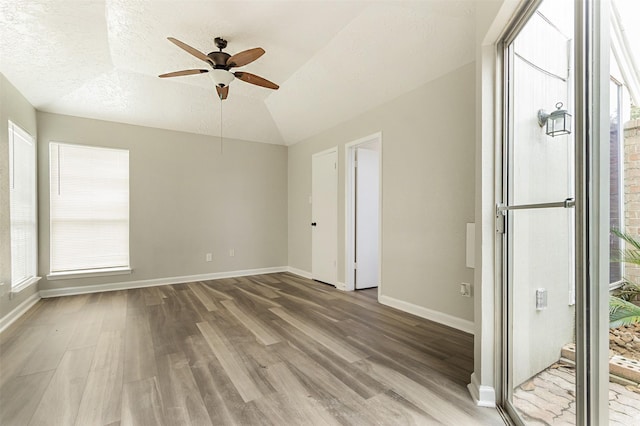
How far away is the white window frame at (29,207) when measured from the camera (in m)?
3.01

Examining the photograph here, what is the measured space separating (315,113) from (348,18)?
176 centimetres

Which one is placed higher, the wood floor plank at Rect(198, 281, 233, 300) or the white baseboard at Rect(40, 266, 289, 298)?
the white baseboard at Rect(40, 266, 289, 298)

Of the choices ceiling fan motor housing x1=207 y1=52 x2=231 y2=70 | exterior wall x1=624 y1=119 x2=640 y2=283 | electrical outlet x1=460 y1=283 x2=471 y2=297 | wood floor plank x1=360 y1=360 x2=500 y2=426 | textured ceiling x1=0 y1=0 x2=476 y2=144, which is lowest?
wood floor plank x1=360 y1=360 x2=500 y2=426

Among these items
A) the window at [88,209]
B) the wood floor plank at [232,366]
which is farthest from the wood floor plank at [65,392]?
the window at [88,209]

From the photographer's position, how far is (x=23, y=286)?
3.22 meters

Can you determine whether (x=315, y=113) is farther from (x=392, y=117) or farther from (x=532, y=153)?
(x=532, y=153)

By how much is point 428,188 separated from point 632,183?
2160 mm

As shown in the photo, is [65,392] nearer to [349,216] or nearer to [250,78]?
[250,78]

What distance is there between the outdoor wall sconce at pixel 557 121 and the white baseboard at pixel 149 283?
4.77 meters

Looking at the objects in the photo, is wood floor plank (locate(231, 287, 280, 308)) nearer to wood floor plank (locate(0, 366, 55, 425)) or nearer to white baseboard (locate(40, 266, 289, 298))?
white baseboard (locate(40, 266, 289, 298))

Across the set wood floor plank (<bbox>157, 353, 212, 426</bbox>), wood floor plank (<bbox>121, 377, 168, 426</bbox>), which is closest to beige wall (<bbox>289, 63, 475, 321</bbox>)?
wood floor plank (<bbox>157, 353, 212, 426</bbox>)

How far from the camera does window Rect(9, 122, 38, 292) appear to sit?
3.05 metres

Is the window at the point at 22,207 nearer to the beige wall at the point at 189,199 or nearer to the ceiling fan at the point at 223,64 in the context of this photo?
the beige wall at the point at 189,199

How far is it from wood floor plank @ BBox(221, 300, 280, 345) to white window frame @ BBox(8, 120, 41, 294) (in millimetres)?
2244
